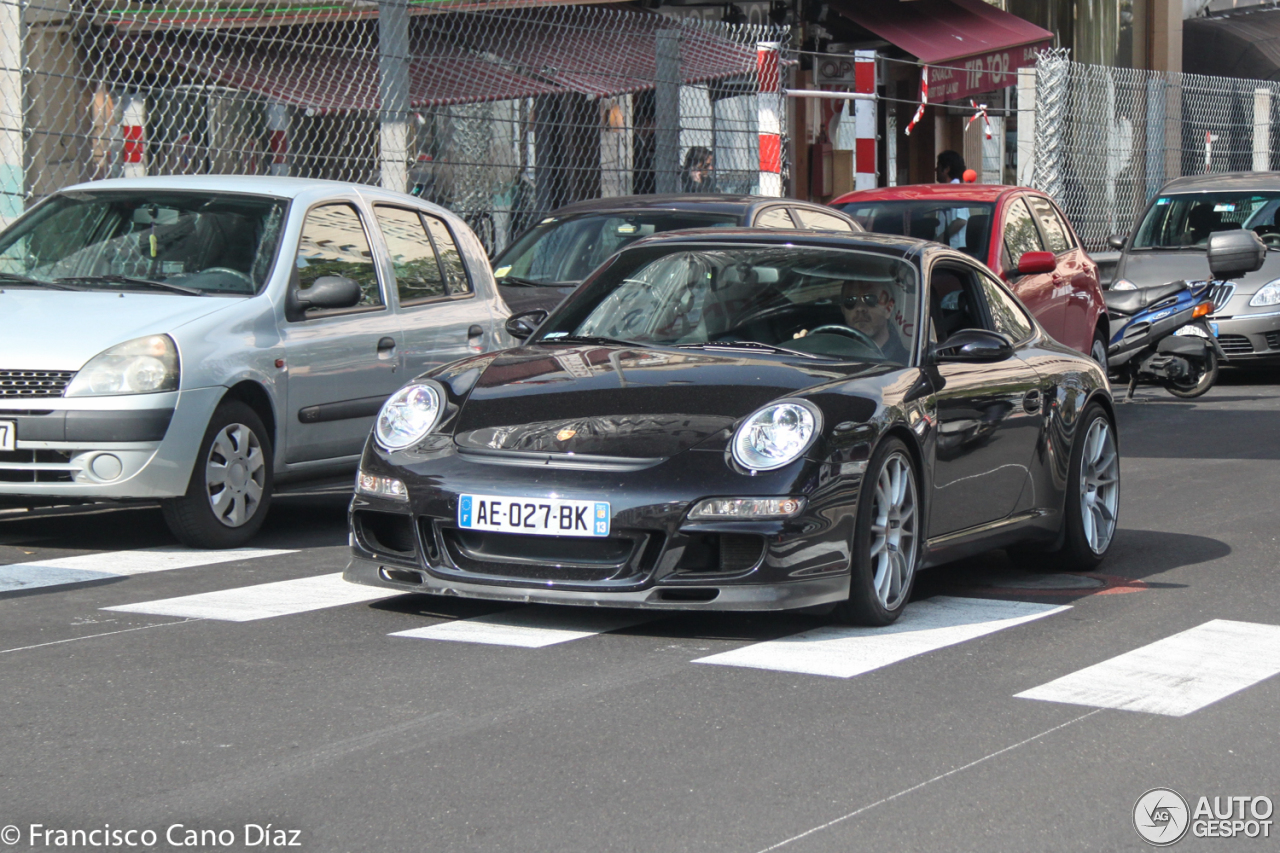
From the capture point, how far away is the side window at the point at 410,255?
9445 mm

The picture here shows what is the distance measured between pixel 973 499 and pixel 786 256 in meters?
1.14

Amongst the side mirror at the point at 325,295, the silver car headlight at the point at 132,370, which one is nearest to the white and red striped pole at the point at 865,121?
the side mirror at the point at 325,295

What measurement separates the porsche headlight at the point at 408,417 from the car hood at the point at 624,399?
0.41ft

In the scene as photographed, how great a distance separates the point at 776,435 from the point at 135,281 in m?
3.62

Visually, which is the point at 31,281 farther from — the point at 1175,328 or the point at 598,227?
the point at 1175,328

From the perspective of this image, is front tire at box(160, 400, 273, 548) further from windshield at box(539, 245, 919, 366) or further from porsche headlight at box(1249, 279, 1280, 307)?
porsche headlight at box(1249, 279, 1280, 307)

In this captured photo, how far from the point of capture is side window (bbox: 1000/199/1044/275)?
44.0ft

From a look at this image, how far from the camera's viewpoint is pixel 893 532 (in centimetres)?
650

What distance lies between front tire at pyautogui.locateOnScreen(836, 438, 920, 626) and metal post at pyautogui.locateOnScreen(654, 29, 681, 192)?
30.2ft

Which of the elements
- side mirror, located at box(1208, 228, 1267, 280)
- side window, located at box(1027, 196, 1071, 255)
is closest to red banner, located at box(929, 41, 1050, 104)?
side mirror, located at box(1208, 228, 1267, 280)

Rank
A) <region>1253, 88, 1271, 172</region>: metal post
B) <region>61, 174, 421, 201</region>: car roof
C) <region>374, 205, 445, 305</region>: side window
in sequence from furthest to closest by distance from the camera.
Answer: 1. <region>1253, 88, 1271, 172</region>: metal post
2. <region>374, 205, 445, 305</region>: side window
3. <region>61, 174, 421, 201</region>: car roof

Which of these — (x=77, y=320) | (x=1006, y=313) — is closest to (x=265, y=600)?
(x=77, y=320)

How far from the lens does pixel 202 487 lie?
26.0ft

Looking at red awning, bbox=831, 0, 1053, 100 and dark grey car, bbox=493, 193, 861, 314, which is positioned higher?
red awning, bbox=831, 0, 1053, 100
